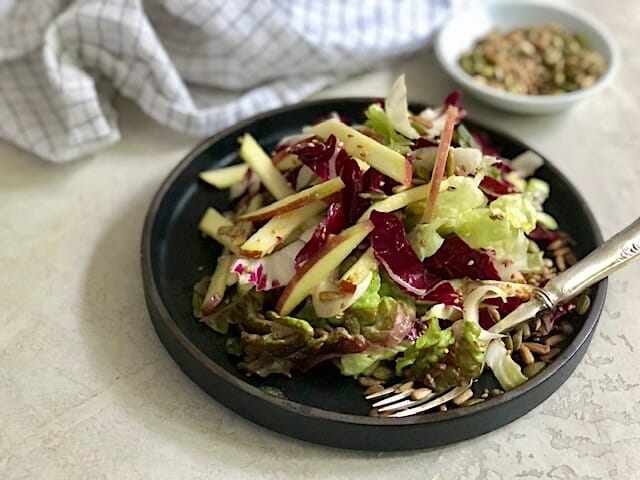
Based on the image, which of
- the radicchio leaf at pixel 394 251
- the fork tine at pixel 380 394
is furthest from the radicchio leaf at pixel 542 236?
the fork tine at pixel 380 394

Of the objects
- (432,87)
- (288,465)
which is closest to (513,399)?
(288,465)

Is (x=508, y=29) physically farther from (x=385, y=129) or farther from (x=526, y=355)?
(x=526, y=355)

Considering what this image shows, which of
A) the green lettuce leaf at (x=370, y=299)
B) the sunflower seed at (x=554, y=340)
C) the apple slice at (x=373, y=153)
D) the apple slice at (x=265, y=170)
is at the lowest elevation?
the sunflower seed at (x=554, y=340)

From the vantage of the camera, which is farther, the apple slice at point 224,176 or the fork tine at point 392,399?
the apple slice at point 224,176

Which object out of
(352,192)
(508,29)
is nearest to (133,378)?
(352,192)

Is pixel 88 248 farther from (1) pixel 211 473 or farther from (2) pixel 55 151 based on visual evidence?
(1) pixel 211 473

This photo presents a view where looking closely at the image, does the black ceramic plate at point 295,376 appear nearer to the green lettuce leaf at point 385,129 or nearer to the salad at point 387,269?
the salad at point 387,269

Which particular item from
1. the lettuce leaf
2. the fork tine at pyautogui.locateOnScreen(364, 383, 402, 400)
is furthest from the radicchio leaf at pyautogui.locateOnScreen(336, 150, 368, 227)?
the fork tine at pyautogui.locateOnScreen(364, 383, 402, 400)

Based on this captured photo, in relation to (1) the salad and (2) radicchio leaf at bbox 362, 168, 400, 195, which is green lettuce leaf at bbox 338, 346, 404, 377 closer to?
(1) the salad
